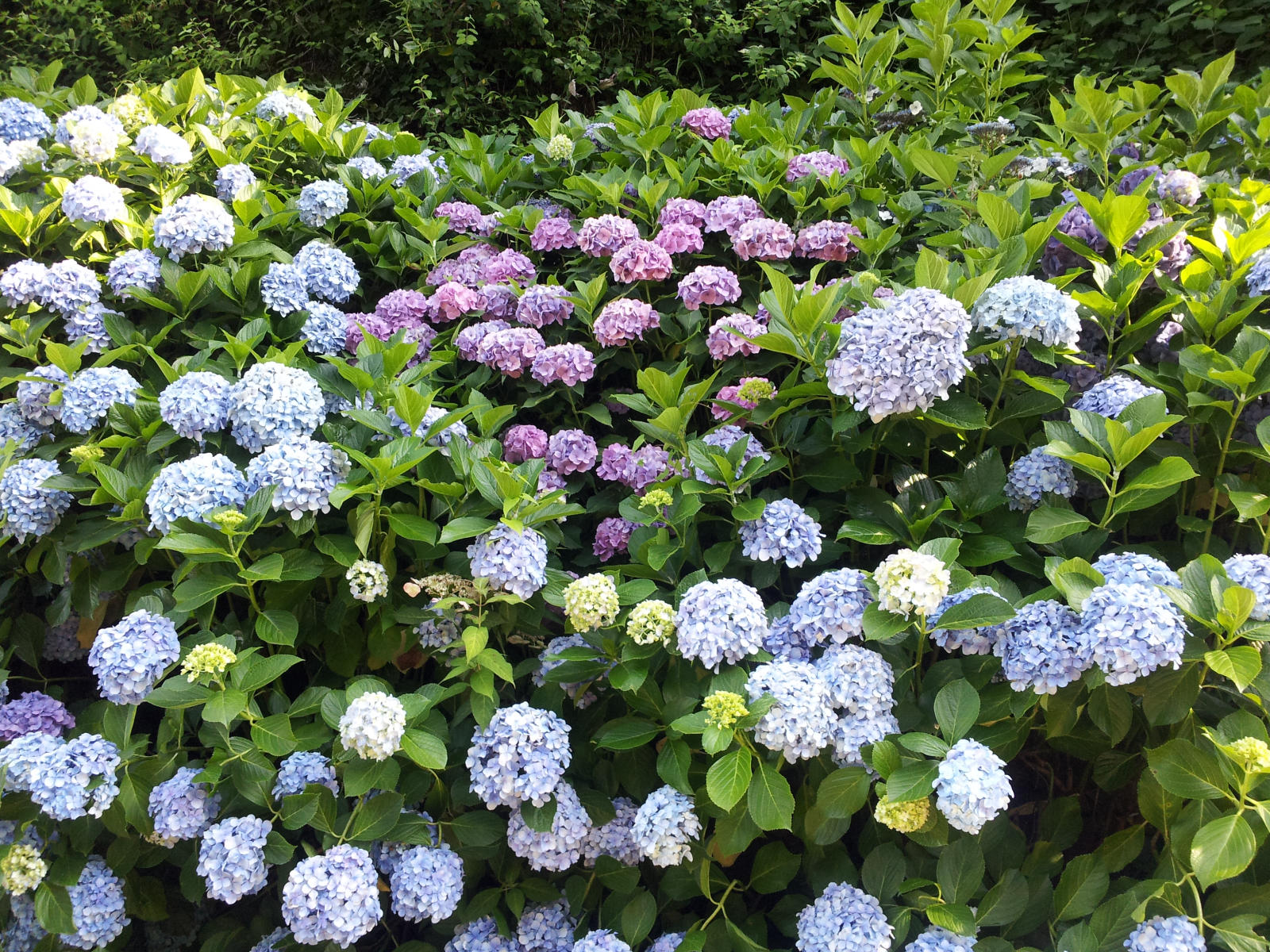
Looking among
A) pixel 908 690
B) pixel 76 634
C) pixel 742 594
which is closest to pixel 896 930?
pixel 908 690

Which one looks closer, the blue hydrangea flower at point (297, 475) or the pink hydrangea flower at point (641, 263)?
the blue hydrangea flower at point (297, 475)

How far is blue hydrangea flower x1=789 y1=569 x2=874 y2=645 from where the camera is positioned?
5.54 feet

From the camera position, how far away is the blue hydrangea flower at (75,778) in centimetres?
179

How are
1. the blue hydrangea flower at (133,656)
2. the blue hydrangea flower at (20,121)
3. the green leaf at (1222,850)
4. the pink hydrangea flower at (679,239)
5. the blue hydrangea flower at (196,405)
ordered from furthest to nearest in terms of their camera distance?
the blue hydrangea flower at (20,121), the pink hydrangea flower at (679,239), the blue hydrangea flower at (196,405), the blue hydrangea flower at (133,656), the green leaf at (1222,850)

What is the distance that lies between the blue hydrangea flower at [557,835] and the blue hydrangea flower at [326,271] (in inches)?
57.1

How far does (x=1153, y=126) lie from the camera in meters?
2.93

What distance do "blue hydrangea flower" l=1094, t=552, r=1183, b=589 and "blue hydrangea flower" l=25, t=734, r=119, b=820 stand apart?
1.84 m

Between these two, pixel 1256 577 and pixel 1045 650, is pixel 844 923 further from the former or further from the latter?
pixel 1256 577

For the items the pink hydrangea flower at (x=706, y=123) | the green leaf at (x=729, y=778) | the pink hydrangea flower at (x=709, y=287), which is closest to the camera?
the green leaf at (x=729, y=778)

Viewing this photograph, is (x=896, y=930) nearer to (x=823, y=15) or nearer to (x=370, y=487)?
(x=370, y=487)

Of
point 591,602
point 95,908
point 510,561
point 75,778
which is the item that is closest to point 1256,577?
point 591,602

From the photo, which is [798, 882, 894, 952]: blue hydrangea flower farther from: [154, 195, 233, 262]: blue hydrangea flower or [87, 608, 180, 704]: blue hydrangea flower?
[154, 195, 233, 262]: blue hydrangea flower

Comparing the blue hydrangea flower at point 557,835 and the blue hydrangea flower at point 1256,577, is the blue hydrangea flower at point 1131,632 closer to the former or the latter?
the blue hydrangea flower at point 1256,577

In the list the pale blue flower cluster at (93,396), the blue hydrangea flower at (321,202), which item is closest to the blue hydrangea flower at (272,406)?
the pale blue flower cluster at (93,396)
